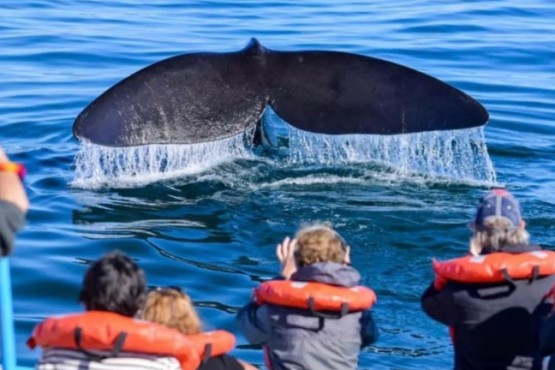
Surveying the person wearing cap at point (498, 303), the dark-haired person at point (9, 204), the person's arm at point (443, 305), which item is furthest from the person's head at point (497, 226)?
the dark-haired person at point (9, 204)

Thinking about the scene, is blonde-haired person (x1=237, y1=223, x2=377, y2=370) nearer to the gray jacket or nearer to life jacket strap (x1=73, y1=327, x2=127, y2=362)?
the gray jacket

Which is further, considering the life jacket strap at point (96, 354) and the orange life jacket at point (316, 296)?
the orange life jacket at point (316, 296)

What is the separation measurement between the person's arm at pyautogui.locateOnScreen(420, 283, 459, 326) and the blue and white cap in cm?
31

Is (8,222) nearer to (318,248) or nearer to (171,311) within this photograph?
(171,311)

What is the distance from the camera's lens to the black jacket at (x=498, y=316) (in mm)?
5477

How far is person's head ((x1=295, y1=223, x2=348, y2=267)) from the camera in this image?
17.7 feet

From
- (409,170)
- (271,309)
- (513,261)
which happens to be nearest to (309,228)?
(271,309)

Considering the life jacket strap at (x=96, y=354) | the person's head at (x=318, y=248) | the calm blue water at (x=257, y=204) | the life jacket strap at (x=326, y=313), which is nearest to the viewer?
the life jacket strap at (x=96, y=354)

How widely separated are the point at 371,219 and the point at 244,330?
316 cm

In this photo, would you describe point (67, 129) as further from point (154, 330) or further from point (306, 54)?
point (154, 330)

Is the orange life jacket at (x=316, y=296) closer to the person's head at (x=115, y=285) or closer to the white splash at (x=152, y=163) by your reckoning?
the person's head at (x=115, y=285)

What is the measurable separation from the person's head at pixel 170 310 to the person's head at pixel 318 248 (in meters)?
0.71

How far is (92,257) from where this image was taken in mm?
8297

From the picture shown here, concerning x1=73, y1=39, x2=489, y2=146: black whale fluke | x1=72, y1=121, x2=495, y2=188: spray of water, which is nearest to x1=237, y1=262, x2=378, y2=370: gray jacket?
x1=73, y1=39, x2=489, y2=146: black whale fluke
